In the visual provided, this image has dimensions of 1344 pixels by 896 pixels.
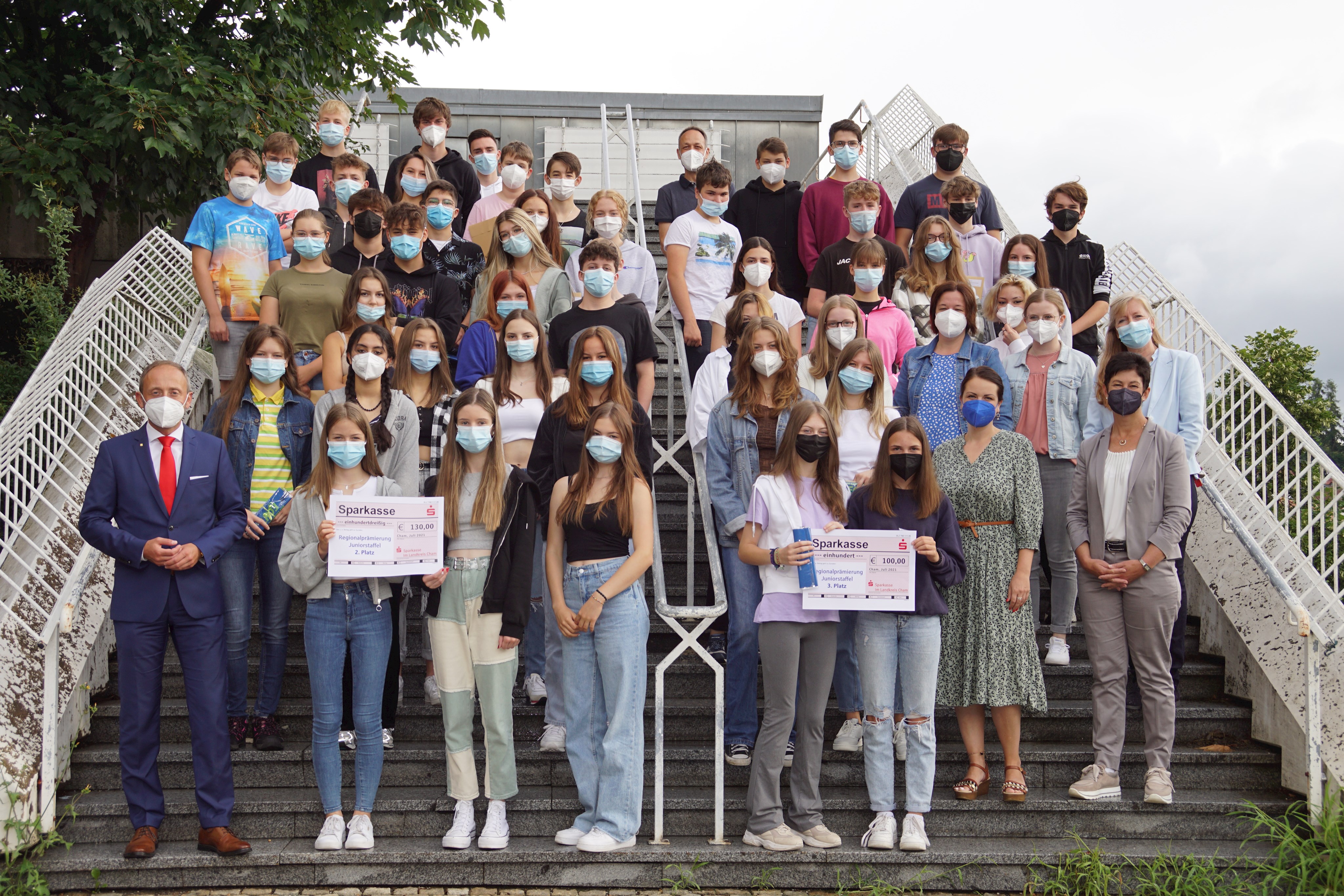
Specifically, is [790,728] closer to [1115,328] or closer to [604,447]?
[604,447]

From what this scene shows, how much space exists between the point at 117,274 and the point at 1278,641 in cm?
743

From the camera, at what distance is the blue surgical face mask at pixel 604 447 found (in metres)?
4.85

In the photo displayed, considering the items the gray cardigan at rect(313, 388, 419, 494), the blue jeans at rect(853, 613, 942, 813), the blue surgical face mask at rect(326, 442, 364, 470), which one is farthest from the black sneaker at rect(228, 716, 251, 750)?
the blue jeans at rect(853, 613, 942, 813)

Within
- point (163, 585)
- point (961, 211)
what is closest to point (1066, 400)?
point (961, 211)

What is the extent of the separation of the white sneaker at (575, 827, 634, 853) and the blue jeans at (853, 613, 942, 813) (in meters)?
1.16

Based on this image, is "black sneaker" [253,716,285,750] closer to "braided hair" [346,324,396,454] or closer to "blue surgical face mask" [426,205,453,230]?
"braided hair" [346,324,396,454]

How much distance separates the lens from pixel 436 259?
7180 millimetres

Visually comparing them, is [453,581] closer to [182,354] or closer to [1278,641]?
[182,354]

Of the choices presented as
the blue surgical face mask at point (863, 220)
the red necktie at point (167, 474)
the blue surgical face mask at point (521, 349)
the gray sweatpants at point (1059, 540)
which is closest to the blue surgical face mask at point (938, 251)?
the blue surgical face mask at point (863, 220)

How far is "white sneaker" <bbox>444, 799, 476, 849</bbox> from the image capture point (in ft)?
16.0

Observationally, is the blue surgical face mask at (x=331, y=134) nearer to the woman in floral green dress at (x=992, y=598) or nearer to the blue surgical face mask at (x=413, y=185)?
the blue surgical face mask at (x=413, y=185)

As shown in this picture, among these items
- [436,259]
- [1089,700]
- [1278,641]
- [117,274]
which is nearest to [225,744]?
[436,259]

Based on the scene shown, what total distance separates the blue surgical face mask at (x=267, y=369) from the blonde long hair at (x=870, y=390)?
9.15 feet

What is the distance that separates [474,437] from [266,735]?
6.18 ft
